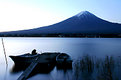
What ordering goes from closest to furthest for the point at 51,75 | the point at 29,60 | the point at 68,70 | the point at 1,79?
the point at 1,79 → the point at 51,75 → the point at 68,70 → the point at 29,60

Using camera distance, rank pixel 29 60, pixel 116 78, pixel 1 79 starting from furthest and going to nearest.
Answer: pixel 29 60
pixel 1 79
pixel 116 78

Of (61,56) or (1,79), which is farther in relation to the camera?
(61,56)

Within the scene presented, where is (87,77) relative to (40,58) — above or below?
below

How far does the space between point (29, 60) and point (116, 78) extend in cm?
824

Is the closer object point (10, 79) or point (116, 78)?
point (116, 78)

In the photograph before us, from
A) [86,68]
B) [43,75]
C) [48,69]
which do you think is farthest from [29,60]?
[86,68]

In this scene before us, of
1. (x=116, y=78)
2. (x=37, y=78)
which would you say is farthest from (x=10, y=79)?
(x=116, y=78)

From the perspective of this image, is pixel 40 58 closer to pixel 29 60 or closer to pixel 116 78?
pixel 29 60

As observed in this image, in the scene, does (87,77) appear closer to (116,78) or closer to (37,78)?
(116,78)

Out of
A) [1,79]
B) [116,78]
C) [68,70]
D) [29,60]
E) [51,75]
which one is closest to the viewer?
[116,78]

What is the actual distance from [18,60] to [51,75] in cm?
455

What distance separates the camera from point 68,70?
12.2 meters

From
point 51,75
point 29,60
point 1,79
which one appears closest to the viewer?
point 1,79

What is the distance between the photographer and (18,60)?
548 inches
